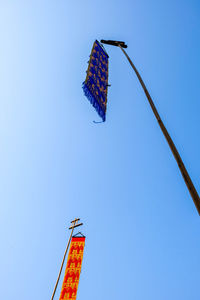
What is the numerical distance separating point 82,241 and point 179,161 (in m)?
7.89

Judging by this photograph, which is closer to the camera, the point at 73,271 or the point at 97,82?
the point at 97,82

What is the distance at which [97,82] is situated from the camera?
5605 mm

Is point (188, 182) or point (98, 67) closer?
point (188, 182)

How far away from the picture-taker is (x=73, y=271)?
763cm

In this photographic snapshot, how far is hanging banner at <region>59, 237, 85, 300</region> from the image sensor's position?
277 inches

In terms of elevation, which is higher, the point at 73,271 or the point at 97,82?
the point at 97,82

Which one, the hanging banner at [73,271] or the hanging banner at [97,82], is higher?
the hanging banner at [97,82]

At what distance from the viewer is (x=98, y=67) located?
614cm

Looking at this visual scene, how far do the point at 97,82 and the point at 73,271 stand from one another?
8.10 meters

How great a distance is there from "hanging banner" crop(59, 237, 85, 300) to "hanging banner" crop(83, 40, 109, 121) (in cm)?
660

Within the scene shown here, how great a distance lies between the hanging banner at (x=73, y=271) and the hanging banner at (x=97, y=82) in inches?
260

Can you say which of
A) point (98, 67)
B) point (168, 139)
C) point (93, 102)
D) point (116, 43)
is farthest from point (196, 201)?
point (116, 43)

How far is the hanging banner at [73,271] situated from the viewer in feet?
23.1

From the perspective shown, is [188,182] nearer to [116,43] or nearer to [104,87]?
[104,87]
